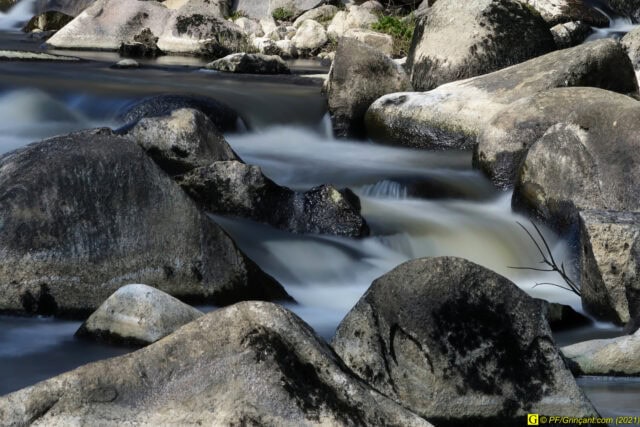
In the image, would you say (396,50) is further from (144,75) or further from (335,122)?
(335,122)

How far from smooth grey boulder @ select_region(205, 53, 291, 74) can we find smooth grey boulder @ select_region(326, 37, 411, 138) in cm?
403

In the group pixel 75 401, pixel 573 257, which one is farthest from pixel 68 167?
pixel 573 257

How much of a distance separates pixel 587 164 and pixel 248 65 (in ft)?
28.5

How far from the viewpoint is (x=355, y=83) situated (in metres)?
11.7

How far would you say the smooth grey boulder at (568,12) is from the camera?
60.8ft

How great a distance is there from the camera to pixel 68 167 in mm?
5637

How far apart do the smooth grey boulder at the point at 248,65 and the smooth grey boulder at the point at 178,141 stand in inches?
289

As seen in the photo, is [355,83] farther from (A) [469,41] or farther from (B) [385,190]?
(B) [385,190]

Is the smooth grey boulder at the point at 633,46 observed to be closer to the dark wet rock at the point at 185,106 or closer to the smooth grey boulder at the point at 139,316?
the dark wet rock at the point at 185,106

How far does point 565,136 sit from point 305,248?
2.04 meters

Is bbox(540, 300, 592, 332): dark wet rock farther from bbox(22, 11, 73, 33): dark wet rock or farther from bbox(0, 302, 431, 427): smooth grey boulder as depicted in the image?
bbox(22, 11, 73, 33): dark wet rock

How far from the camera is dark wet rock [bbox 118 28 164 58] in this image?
1820 cm

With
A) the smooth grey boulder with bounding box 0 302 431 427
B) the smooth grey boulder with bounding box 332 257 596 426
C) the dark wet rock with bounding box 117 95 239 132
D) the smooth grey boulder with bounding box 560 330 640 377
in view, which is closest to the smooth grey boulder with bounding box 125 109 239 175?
the dark wet rock with bounding box 117 95 239 132

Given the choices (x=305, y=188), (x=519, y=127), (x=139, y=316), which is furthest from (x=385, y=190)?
(x=139, y=316)
